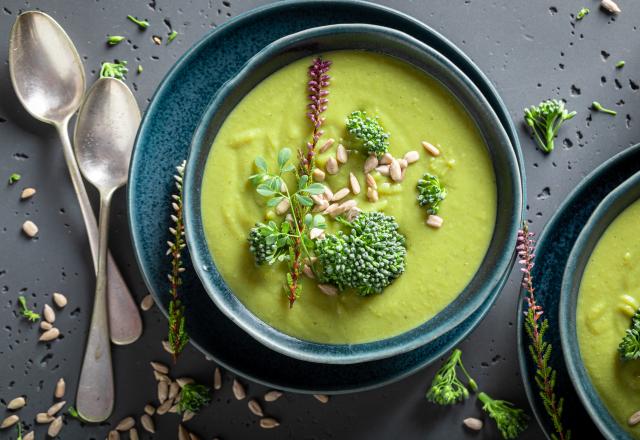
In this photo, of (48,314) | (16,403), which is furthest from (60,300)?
(16,403)

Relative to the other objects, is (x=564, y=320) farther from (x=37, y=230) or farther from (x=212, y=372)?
(x=37, y=230)

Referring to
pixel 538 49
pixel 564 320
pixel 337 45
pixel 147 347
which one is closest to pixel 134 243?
pixel 147 347

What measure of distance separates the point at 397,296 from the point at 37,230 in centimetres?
158

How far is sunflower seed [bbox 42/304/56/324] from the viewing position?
3037mm

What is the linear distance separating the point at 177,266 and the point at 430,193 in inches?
37.2

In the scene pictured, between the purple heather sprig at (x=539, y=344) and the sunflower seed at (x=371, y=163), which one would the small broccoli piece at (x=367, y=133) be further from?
the purple heather sprig at (x=539, y=344)

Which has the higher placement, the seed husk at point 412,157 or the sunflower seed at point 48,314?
the seed husk at point 412,157

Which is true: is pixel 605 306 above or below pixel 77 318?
above

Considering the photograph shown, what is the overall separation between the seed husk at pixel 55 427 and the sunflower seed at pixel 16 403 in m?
0.15

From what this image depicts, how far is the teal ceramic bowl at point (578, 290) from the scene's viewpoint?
2391mm

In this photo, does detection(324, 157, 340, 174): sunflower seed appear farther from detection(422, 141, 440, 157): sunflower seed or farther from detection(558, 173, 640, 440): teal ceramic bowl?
detection(558, 173, 640, 440): teal ceramic bowl

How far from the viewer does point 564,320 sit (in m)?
2.41

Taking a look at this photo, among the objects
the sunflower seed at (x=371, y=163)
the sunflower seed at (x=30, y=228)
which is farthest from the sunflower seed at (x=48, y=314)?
the sunflower seed at (x=371, y=163)

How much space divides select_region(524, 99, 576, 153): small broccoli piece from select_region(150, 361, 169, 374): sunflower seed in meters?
1.80
